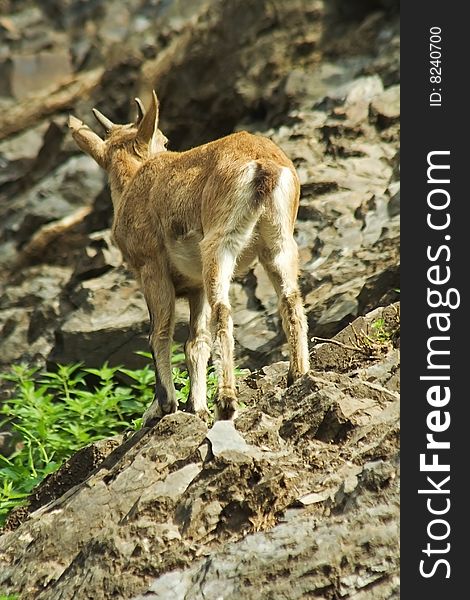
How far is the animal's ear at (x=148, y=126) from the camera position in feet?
36.7

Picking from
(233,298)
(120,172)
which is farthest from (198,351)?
(233,298)

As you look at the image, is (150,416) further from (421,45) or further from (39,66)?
(39,66)

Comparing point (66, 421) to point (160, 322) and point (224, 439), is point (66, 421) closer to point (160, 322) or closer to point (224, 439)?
point (160, 322)

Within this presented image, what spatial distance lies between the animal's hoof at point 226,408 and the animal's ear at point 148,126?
13.7 feet

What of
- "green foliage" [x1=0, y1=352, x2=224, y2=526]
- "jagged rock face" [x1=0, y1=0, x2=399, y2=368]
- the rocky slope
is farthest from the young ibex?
"jagged rock face" [x1=0, y1=0, x2=399, y2=368]

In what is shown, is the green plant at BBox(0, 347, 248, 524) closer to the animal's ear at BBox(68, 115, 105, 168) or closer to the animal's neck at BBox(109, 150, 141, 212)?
the animal's neck at BBox(109, 150, 141, 212)

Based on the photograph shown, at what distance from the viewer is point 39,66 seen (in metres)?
20.6

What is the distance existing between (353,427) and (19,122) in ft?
46.3

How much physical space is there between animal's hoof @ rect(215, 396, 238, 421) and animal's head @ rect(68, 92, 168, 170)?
160 inches

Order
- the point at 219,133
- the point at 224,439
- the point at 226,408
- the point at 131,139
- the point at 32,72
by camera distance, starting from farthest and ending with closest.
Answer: the point at 32,72
the point at 219,133
the point at 131,139
the point at 226,408
the point at 224,439

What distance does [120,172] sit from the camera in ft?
37.1

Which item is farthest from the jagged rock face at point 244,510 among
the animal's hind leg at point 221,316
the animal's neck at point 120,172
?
the animal's neck at point 120,172

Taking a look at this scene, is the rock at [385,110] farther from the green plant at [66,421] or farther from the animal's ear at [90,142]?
the green plant at [66,421]

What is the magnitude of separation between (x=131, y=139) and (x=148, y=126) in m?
0.36
